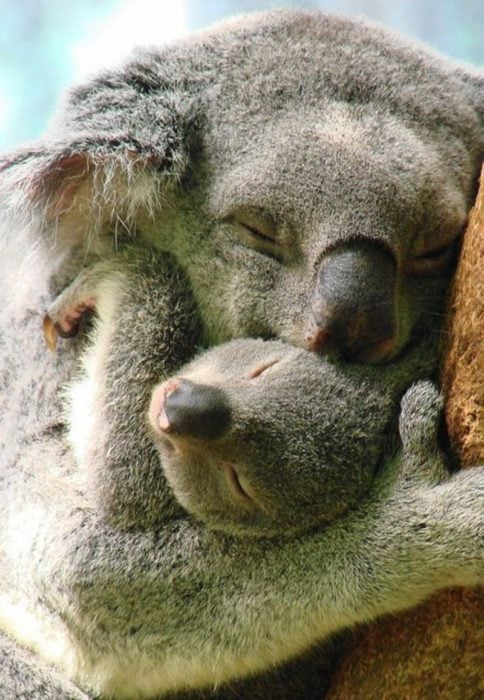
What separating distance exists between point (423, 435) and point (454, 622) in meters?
0.39

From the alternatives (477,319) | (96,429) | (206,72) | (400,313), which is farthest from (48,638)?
(206,72)

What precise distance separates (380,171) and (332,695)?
1276 mm

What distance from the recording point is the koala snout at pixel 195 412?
73.5 inches

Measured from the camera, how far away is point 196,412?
1.86 m

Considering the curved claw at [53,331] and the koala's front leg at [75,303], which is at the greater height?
the koala's front leg at [75,303]

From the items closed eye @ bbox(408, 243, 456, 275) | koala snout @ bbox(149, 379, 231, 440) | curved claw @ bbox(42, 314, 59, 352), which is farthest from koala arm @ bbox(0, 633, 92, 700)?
closed eye @ bbox(408, 243, 456, 275)

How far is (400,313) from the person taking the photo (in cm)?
216

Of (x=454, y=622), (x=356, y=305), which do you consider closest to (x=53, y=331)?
(x=356, y=305)

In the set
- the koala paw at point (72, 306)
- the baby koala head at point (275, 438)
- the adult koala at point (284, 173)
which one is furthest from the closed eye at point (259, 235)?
the koala paw at point (72, 306)

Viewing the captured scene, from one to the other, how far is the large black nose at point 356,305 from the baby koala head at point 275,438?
2.1 inches

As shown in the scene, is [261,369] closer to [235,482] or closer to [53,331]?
[235,482]

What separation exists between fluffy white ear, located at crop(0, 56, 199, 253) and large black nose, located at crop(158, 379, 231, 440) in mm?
804

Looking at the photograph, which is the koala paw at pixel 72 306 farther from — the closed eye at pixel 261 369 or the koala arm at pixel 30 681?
the koala arm at pixel 30 681

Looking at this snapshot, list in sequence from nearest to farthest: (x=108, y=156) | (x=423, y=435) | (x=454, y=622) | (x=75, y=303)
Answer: (x=454, y=622) < (x=423, y=435) < (x=108, y=156) < (x=75, y=303)
